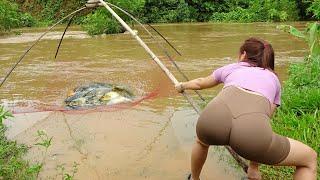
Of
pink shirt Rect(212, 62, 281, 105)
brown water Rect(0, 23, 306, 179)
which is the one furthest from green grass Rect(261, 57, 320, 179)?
pink shirt Rect(212, 62, 281, 105)

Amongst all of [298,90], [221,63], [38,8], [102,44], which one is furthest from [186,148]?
[38,8]

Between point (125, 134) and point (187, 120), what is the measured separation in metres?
0.84

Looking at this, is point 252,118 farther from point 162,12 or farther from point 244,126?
point 162,12

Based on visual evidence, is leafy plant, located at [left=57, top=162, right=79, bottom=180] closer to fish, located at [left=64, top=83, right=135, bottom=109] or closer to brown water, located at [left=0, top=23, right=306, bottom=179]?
brown water, located at [left=0, top=23, right=306, bottom=179]

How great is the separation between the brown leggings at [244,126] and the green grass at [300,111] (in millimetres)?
980

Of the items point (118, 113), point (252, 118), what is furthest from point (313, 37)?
point (118, 113)

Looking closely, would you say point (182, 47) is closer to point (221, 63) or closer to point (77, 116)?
point (221, 63)

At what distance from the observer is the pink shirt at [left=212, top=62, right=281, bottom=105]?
289cm

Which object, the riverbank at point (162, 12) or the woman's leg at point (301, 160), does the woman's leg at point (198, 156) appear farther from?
the riverbank at point (162, 12)

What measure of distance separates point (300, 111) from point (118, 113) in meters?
2.22

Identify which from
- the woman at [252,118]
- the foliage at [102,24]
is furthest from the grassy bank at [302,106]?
the foliage at [102,24]

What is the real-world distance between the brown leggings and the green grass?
0.98m

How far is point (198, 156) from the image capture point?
128 inches

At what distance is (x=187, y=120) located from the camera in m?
5.49
